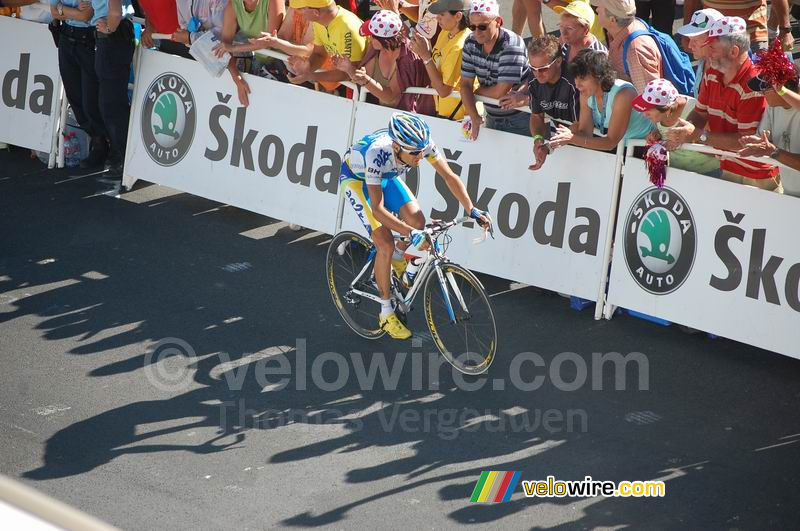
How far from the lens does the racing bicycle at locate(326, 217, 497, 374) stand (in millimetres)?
7023

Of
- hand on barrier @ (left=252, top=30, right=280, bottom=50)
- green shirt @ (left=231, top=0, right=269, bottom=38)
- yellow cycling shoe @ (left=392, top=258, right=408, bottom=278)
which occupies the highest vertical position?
green shirt @ (left=231, top=0, right=269, bottom=38)

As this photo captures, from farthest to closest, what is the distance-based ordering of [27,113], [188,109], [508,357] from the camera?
[27,113] → [188,109] → [508,357]

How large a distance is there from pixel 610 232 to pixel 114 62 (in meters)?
5.46

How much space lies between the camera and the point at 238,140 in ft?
32.8

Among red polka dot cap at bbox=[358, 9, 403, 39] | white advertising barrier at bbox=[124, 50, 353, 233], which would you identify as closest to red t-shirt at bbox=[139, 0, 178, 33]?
white advertising barrier at bbox=[124, 50, 353, 233]

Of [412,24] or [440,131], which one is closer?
[440,131]

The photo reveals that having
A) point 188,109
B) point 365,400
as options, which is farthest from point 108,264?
point 365,400

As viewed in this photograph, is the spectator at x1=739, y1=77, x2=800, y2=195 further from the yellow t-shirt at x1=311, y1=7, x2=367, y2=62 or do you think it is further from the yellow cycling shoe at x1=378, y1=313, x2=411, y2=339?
the yellow t-shirt at x1=311, y1=7, x2=367, y2=62

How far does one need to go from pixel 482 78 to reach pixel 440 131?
603 millimetres

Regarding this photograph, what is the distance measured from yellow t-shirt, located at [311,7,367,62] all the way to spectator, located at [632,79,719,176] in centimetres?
281

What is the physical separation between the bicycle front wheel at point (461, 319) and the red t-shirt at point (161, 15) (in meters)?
4.72

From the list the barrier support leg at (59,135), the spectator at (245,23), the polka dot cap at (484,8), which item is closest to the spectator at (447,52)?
the polka dot cap at (484,8)

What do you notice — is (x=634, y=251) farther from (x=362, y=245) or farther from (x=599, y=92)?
(x=362, y=245)

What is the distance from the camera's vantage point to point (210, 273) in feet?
29.3
